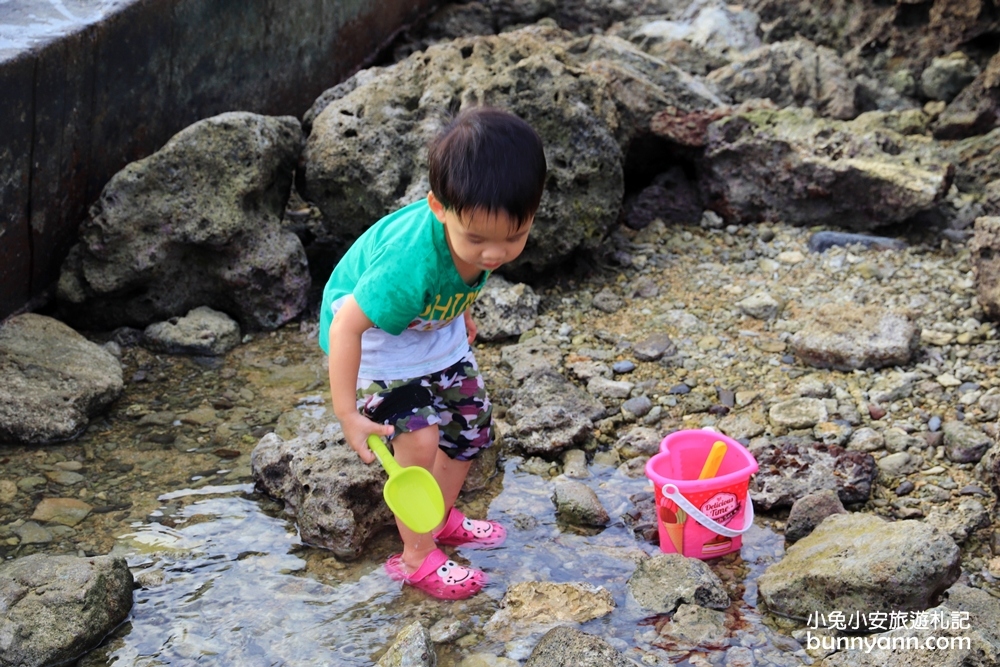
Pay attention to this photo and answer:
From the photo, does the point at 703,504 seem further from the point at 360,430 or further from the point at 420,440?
the point at 360,430

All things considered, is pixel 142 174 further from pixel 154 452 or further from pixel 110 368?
pixel 154 452

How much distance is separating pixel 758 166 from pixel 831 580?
2.93m

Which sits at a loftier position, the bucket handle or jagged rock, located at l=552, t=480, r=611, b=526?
the bucket handle

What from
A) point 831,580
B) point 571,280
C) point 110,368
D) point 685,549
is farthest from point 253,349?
point 831,580

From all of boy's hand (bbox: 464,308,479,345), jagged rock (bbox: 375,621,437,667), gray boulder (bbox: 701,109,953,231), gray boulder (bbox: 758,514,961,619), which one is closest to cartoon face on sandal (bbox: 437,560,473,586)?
jagged rock (bbox: 375,621,437,667)

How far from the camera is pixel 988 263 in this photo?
3930mm

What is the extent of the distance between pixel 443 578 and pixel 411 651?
39 centimetres

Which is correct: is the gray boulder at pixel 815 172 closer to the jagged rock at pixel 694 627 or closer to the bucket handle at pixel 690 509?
the bucket handle at pixel 690 509

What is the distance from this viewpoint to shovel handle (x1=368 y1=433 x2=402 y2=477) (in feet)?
8.23

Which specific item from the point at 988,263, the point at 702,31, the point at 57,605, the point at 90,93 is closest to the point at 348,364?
the point at 57,605

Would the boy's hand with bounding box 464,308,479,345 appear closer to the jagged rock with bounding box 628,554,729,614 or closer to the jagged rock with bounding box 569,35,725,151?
the jagged rock with bounding box 628,554,729,614

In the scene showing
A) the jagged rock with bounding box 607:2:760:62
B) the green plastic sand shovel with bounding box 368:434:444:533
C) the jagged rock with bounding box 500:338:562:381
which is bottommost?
the jagged rock with bounding box 500:338:562:381

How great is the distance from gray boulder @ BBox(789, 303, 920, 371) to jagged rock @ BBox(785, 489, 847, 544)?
3.01 feet

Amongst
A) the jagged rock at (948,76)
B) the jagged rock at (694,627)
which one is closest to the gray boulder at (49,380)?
the jagged rock at (694,627)
